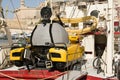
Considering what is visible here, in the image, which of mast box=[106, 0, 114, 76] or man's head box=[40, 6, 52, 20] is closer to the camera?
mast box=[106, 0, 114, 76]

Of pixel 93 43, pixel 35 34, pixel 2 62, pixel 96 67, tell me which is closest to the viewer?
pixel 35 34

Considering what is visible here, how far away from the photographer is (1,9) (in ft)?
29.7

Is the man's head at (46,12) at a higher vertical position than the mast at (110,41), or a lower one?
higher

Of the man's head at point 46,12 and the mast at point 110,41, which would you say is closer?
the mast at point 110,41

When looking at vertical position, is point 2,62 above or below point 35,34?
below

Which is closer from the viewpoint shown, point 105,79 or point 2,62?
point 105,79

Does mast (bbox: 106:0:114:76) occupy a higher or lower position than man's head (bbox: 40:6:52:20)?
lower

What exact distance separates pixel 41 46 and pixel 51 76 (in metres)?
1.34

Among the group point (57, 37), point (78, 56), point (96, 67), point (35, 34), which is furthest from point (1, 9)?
point (96, 67)

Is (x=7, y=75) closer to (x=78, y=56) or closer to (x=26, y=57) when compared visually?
(x=26, y=57)

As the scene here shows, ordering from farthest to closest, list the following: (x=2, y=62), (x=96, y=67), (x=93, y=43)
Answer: (x=93, y=43) → (x=2, y=62) → (x=96, y=67)

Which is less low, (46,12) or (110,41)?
(46,12)

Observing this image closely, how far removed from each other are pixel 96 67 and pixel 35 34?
2.41 meters

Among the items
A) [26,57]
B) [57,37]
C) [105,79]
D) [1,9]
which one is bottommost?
[105,79]
